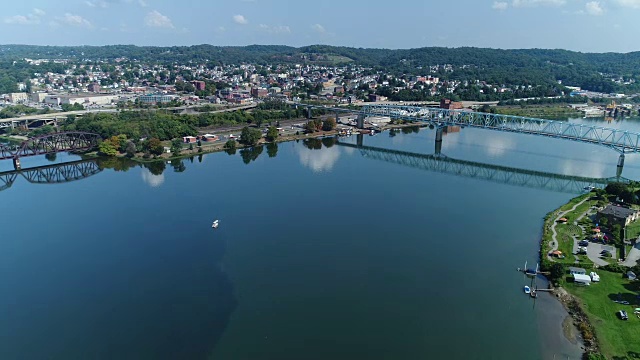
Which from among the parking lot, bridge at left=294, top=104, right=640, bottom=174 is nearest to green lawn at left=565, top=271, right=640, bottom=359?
the parking lot

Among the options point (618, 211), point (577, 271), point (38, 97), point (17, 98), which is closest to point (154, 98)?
point (38, 97)

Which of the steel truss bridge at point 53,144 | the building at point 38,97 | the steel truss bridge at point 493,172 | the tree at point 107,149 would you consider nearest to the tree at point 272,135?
the steel truss bridge at point 493,172

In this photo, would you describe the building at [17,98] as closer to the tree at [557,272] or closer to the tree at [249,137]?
the tree at [249,137]

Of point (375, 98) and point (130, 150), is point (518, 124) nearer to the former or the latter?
point (375, 98)

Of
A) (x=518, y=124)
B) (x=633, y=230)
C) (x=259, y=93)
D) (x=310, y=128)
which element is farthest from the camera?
(x=259, y=93)

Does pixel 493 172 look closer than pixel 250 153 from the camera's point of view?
Yes

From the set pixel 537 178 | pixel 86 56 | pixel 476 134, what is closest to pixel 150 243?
pixel 537 178
